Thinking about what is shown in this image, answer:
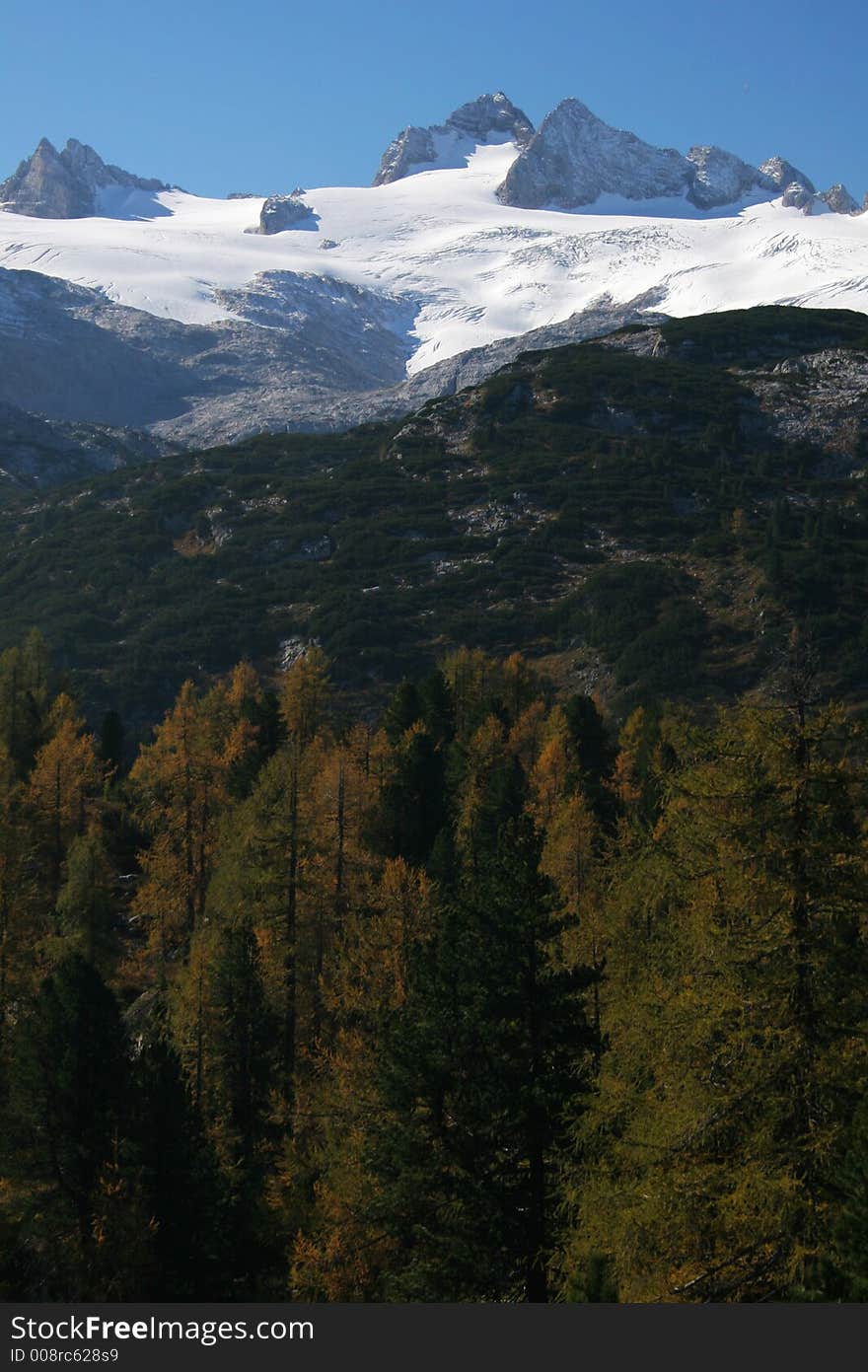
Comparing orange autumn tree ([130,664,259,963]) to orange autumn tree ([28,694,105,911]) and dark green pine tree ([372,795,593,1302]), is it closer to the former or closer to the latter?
orange autumn tree ([28,694,105,911])

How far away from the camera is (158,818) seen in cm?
6262

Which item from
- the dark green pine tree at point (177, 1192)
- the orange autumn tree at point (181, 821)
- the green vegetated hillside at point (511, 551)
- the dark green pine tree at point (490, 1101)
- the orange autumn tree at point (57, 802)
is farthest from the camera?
the green vegetated hillside at point (511, 551)

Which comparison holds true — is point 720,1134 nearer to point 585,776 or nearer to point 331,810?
point 331,810

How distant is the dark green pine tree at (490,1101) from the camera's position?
78.7 feet

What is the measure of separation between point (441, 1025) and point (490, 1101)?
2.15 m

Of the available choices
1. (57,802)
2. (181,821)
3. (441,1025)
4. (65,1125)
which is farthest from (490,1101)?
(57,802)

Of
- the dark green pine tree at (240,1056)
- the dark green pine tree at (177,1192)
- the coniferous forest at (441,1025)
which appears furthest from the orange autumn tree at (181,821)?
the dark green pine tree at (177,1192)

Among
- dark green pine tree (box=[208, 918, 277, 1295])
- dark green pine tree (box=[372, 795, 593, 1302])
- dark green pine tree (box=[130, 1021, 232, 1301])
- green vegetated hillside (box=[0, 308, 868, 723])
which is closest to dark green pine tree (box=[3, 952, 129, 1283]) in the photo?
dark green pine tree (box=[130, 1021, 232, 1301])

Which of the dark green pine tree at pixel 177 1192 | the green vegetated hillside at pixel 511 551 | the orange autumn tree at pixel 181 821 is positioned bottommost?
the dark green pine tree at pixel 177 1192

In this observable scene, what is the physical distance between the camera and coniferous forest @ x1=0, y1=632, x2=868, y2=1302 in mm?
17750

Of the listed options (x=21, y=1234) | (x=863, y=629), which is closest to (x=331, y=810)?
(x=21, y=1234)

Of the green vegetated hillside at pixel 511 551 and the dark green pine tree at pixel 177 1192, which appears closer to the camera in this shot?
the dark green pine tree at pixel 177 1192

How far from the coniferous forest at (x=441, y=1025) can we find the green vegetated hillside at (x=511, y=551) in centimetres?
6064

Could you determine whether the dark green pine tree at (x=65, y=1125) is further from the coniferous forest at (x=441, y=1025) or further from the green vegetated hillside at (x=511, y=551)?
the green vegetated hillside at (x=511, y=551)
